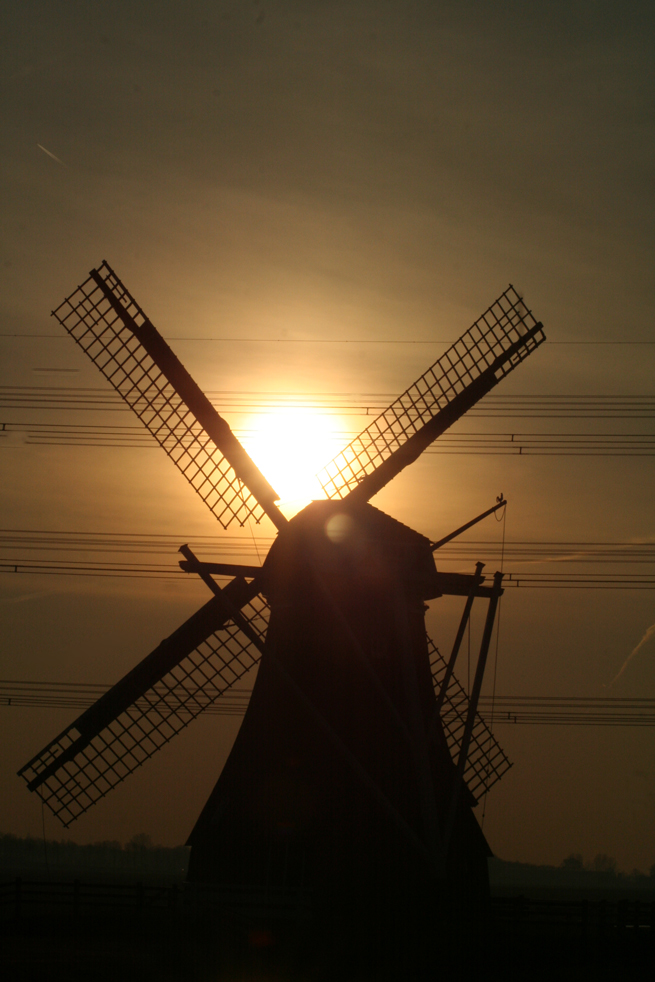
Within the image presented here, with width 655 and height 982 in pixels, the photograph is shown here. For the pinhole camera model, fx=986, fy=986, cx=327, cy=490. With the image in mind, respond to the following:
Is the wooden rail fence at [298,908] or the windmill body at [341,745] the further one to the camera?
the windmill body at [341,745]

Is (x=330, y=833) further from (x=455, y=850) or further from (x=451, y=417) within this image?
(x=451, y=417)

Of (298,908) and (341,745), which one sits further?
(341,745)

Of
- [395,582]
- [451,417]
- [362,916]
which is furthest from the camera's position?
[451,417]

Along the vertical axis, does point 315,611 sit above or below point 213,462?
below

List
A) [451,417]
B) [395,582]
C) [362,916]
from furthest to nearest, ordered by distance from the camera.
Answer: [451,417] < [395,582] < [362,916]

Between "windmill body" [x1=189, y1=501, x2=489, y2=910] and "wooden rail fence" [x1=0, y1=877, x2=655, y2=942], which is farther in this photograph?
"windmill body" [x1=189, y1=501, x2=489, y2=910]

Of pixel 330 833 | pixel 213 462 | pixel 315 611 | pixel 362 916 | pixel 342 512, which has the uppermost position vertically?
pixel 213 462

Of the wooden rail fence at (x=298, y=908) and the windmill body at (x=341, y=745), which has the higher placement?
the windmill body at (x=341, y=745)

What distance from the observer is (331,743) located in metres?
17.2

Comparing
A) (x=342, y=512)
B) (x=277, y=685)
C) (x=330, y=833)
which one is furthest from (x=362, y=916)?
(x=342, y=512)

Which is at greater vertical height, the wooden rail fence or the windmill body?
the windmill body

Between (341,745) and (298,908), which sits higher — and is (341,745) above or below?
above

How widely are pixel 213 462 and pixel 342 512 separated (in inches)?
154

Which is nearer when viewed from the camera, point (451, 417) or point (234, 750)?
point (234, 750)
